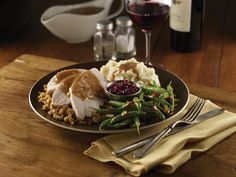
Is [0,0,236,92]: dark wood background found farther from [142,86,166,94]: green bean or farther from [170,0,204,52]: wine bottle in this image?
[142,86,166,94]: green bean

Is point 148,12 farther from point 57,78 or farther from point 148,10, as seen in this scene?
point 57,78

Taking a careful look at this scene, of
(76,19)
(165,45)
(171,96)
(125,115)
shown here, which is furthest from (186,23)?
(125,115)

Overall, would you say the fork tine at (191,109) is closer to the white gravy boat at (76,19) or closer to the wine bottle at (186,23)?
the wine bottle at (186,23)

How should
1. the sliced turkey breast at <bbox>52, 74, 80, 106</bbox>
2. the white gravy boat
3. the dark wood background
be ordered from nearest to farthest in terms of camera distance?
the sliced turkey breast at <bbox>52, 74, 80, 106</bbox> < the dark wood background < the white gravy boat

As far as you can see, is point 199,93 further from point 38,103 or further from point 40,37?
point 40,37

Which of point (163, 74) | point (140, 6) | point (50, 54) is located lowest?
point (50, 54)

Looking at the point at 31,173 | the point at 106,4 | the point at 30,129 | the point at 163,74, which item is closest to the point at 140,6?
the point at 163,74

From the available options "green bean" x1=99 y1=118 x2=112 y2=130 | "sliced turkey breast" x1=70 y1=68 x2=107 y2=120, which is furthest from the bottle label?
"green bean" x1=99 y1=118 x2=112 y2=130
